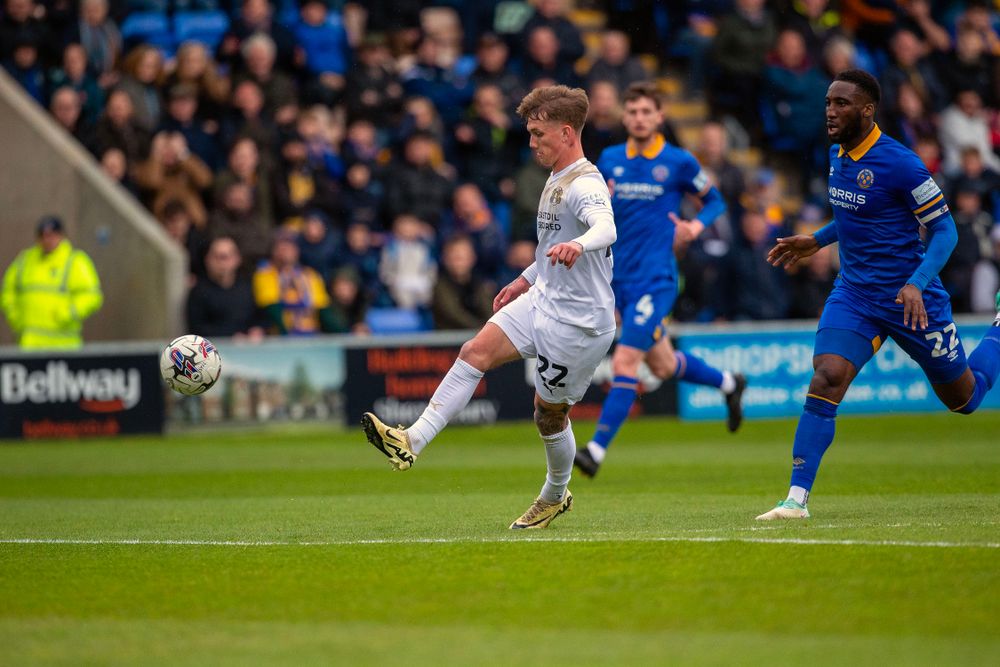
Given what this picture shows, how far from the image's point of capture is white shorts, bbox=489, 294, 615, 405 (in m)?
8.30

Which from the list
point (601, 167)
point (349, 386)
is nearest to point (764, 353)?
point (349, 386)

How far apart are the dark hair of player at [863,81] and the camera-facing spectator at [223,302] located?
11.1 m

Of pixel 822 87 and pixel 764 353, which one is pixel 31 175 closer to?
pixel 764 353

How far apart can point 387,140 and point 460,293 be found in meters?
2.75

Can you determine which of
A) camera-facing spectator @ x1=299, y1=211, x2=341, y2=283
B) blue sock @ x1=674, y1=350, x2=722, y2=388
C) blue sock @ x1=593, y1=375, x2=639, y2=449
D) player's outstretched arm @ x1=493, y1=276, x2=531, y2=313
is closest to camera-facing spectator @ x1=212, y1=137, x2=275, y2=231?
camera-facing spectator @ x1=299, y1=211, x2=341, y2=283

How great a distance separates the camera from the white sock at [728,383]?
13547 mm

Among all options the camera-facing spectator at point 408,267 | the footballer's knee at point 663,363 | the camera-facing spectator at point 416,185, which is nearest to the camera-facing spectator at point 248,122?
the camera-facing spectator at point 416,185

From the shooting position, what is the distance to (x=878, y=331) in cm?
870

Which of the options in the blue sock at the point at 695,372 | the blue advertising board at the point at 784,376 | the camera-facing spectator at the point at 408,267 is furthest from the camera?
the camera-facing spectator at the point at 408,267

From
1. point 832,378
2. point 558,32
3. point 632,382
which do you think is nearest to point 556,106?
point 832,378

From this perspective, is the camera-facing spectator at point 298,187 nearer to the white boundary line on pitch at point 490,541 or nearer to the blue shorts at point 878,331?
the white boundary line on pitch at point 490,541

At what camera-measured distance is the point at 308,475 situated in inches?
537

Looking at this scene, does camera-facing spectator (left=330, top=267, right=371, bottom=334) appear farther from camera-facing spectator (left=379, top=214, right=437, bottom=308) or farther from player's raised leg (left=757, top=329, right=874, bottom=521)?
player's raised leg (left=757, top=329, right=874, bottom=521)

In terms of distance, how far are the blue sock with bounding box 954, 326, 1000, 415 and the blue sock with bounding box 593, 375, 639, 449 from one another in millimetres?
2896
